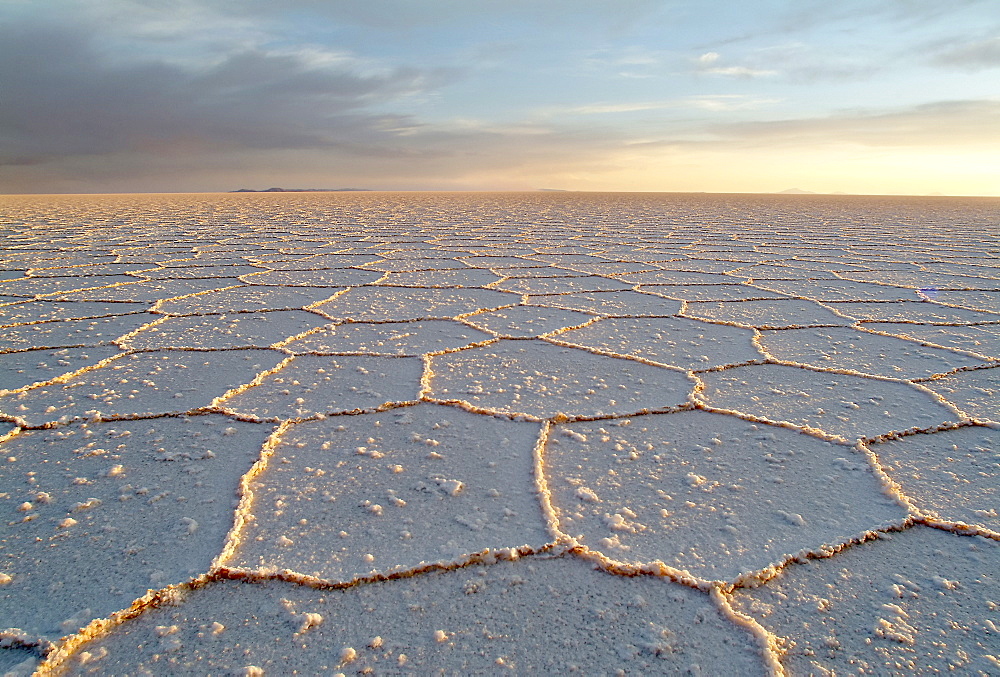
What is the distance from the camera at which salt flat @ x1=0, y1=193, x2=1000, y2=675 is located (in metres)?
0.63

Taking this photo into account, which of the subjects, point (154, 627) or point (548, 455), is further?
point (548, 455)

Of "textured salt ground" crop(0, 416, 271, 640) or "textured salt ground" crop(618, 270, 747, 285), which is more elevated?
"textured salt ground" crop(618, 270, 747, 285)

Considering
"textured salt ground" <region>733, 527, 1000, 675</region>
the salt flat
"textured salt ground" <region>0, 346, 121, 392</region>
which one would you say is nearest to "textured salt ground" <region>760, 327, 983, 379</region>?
the salt flat

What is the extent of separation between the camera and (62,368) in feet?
4.73

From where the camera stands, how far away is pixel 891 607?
67 centimetres

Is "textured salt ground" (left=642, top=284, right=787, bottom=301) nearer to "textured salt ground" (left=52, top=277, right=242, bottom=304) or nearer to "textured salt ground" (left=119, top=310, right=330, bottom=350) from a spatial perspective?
"textured salt ground" (left=119, top=310, right=330, bottom=350)

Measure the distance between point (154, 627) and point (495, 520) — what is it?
40cm

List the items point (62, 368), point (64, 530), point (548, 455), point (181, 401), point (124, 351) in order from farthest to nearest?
point (124, 351)
point (62, 368)
point (181, 401)
point (548, 455)
point (64, 530)

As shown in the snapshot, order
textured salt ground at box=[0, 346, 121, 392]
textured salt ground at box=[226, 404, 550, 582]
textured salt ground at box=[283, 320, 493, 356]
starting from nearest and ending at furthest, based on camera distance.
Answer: textured salt ground at box=[226, 404, 550, 582], textured salt ground at box=[0, 346, 121, 392], textured salt ground at box=[283, 320, 493, 356]

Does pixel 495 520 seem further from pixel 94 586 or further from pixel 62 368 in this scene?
pixel 62 368

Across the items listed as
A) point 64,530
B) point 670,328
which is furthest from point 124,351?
point 670,328

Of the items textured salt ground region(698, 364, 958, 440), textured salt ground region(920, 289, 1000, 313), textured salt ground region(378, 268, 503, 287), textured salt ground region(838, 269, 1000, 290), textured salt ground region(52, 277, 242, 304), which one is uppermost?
textured salt ground region(838, 269, 1000, 290)

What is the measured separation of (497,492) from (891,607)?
484 millimetres

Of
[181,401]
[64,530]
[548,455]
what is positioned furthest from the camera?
[181,401]
